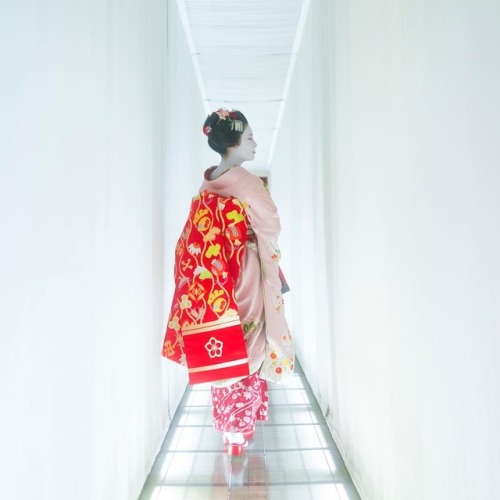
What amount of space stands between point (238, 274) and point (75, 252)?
2.77ft

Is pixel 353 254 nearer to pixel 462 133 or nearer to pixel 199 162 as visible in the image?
pixel 462 133

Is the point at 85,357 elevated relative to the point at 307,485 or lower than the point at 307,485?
elevated

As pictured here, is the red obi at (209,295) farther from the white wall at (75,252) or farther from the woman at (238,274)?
the white wall at (75,252)

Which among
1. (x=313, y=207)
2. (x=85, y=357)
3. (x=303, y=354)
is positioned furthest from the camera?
(x=303, y=354)

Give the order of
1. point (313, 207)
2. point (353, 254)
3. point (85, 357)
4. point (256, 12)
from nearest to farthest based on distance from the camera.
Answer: point (85, 357) < point (353, 254) < point (313, 207) < point (256, 12)

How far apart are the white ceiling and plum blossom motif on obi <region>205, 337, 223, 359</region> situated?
2.01m

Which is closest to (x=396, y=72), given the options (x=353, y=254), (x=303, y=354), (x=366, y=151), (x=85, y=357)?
(x=366, y=151)

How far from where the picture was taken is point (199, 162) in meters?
3.91

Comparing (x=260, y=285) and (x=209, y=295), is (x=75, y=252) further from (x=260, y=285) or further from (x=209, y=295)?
(x=260, y=285)

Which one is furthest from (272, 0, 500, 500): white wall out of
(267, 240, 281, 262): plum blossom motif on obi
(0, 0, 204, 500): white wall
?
(0, 0, 204, 500): white wall

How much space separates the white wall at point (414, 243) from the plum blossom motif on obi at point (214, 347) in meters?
0.50

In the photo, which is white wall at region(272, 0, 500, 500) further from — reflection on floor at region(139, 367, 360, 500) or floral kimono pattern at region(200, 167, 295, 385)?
floral kimono pattern at region(200, 167, 295, 385)

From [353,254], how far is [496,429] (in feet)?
3.17

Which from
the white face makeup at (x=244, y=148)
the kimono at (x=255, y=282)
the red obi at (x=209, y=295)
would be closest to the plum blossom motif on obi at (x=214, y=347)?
the red obi at (x=209, y=295)
